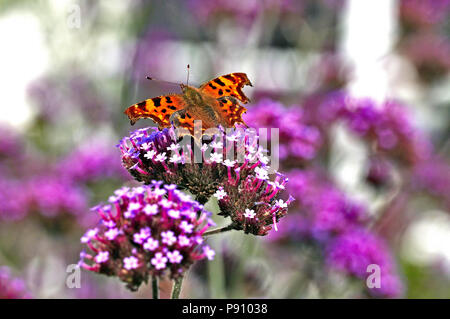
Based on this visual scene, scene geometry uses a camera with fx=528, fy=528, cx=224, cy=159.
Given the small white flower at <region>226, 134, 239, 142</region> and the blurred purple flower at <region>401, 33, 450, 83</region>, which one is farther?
the blurred purple flower at <region>401, 33, 450, 83</region>

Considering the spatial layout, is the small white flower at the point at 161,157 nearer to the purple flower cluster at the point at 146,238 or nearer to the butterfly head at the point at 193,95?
the purple flower cluster at the point at 146,238

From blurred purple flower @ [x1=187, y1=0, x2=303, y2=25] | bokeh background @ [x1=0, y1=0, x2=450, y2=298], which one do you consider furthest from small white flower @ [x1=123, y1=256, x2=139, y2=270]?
blurred purple flower @ [x1=187, y1=0, x2=303, y2=25]

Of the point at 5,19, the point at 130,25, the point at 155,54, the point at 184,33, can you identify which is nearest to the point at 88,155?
the point at 130,25

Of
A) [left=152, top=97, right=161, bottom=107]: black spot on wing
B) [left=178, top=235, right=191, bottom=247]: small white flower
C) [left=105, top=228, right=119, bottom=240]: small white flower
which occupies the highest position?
[left=152, top=97, right=161, bottom=107]: black spot on wing

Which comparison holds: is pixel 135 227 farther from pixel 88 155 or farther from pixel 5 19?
pixel 5 19

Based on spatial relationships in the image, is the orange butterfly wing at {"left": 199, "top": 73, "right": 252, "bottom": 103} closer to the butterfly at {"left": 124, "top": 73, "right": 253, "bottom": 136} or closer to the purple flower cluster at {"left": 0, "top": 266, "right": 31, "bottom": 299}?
Answer: the butterfly at {"left": 124, "top": 73, "right": 253, "bottom": 136}

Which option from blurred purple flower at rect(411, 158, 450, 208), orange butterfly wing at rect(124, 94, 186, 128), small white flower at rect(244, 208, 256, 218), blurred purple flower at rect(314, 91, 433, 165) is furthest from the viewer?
blurred purple flower at rect(411, 158, 450, 208)

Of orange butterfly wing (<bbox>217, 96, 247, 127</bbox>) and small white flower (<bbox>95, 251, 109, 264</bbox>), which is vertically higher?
orange butterfly wing (<bbox>217, 96, 247, 127</bbox>)

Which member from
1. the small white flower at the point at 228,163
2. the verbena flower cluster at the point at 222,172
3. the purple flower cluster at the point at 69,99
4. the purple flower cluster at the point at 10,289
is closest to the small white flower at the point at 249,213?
the verbena flower cluster at the point at 222,172
